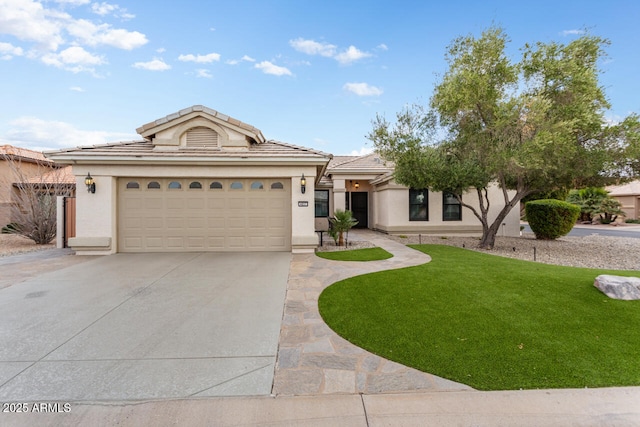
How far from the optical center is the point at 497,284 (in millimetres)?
5668

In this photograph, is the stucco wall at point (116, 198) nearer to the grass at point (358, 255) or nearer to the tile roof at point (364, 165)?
the grass at point (358, 255)

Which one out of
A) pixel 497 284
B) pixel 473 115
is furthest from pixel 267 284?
pixel 473 115

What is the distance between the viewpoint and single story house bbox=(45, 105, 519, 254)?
911 cm

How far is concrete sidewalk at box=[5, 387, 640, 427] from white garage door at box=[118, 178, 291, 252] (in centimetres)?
719

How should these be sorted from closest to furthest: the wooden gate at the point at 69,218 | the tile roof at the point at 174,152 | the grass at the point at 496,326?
the grass at the point at 496,326 → the tile roof at the point at 174,152 → the wooden gate at the point at 69,218

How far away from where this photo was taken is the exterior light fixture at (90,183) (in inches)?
352

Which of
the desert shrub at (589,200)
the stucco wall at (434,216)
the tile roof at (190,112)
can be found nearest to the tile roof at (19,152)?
the tile roof at (190,112)

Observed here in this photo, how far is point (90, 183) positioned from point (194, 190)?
3044mm

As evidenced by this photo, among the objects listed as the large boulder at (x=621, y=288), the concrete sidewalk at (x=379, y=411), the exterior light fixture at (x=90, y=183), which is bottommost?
the concrete sidewalk at (x=379, y=411)

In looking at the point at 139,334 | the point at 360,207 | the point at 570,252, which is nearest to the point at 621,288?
the point at 570,252

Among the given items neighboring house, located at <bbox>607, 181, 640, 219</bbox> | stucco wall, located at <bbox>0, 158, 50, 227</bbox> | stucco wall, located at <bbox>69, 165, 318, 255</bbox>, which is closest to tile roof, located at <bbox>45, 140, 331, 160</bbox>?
stucco wall, located at <bbox>69, 165, 318, 255</bbox>

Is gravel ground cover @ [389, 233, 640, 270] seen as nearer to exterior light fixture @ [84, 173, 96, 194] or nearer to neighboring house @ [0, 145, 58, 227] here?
exterior light fixture @ [84, 173, 96, 194]

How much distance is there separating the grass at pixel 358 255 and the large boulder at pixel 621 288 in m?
4.71

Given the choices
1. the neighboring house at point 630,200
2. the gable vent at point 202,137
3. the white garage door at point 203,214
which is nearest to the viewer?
the white garage door at point 203,214
